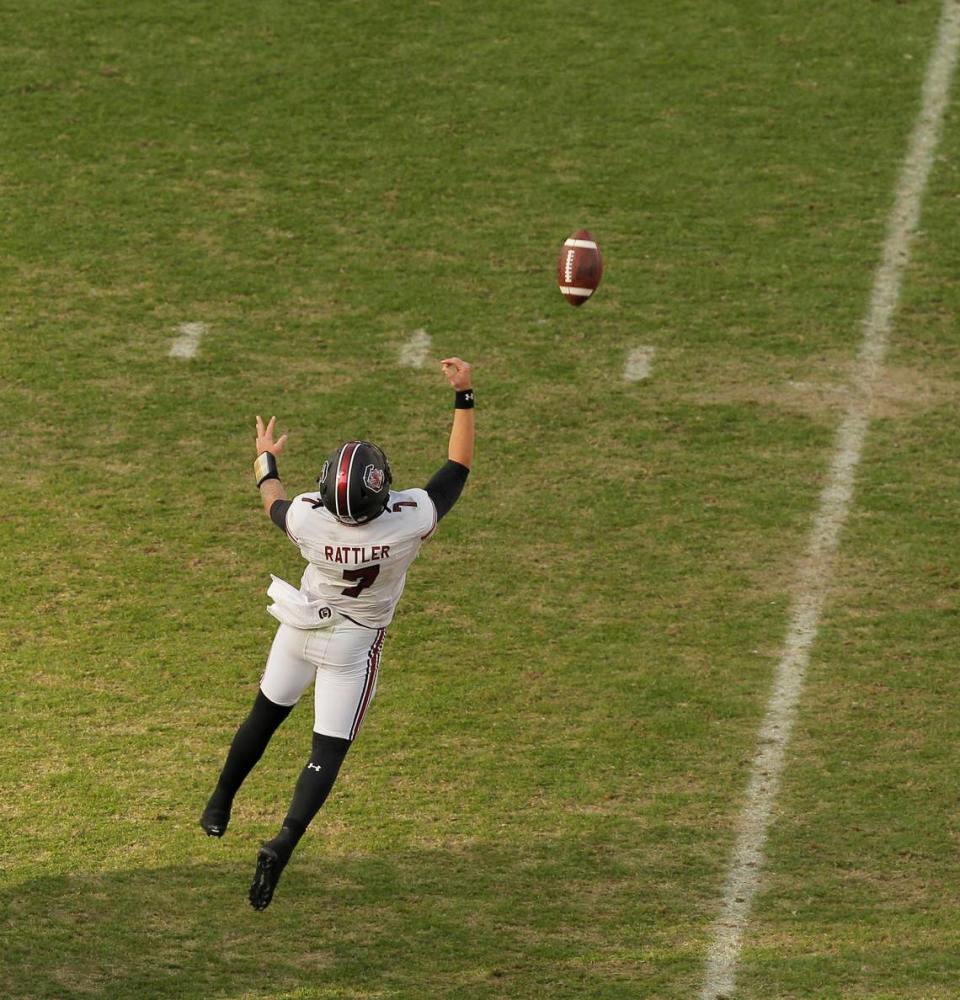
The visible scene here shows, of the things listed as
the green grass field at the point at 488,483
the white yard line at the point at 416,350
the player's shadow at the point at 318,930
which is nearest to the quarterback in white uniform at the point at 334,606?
the player's shadow at the point at 318,930

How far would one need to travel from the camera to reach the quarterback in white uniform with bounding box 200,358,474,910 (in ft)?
27.5

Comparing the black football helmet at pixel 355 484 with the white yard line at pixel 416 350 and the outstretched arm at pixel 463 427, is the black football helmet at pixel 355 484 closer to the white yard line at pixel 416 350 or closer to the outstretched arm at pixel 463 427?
the outstretched arm at pixel 463 427

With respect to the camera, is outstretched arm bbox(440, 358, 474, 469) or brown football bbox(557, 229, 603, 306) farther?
brown football bbox(557, 229, 603, 306)

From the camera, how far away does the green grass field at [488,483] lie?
888 cm

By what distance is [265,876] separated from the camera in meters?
8.20

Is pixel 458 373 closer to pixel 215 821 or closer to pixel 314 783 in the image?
pixel 314 783

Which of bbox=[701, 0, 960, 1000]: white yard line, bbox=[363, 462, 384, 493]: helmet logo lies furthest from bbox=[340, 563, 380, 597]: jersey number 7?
bbox=[701, 0, 960, 1000]: white yard line

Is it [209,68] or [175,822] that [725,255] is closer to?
[209,68]

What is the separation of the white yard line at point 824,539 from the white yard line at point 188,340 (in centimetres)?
455

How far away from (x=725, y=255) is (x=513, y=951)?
25.0 feet

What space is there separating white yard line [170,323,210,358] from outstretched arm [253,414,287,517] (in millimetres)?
4858

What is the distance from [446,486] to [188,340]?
5630 millimetres

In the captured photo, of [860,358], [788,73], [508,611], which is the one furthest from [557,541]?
[788,73]

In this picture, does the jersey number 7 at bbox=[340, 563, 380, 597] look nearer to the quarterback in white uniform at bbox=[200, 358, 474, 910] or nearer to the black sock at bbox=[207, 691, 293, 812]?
the quarterback in white uniform at bbox=[200, 358, 474, 910]
